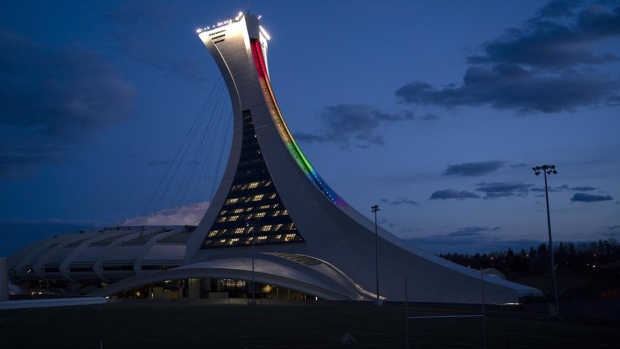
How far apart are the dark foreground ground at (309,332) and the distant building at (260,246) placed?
49.4 feet

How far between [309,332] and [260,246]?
105ft

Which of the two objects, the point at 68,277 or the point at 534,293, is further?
the point at 68,277

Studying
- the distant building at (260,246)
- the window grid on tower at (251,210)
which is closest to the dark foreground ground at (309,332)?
the distant building at (260,246)

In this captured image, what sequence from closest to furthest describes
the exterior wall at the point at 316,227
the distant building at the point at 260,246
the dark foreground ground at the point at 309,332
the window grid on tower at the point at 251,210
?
1. the dark foreground ground at the point at 309,332
2. the exterior wall at the point at 316,227
3. the distant building at the point at 260,246
4. the window grid on tower at the point at 251,210

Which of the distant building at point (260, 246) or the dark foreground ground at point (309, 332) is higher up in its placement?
the distant building at point (260, 246)

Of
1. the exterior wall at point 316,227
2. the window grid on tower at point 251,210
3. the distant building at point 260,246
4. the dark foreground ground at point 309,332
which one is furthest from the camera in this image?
the window grid on tower at point 251,210

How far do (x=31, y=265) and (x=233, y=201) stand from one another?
2528 centimetres

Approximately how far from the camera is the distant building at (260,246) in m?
45.4

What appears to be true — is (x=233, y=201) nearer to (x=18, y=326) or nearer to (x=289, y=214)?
(x=289, y=214)

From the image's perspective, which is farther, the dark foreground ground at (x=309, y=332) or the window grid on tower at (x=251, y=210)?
the window grid on tower at (x=251, y=210)

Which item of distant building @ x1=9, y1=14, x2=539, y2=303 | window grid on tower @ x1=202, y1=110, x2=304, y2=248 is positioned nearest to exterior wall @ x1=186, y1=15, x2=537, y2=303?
distant building @ x1=9, y1=14, x2=539, y2=303

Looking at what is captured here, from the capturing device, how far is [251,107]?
56.7 m

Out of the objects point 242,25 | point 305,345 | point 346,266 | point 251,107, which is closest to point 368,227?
point 346,266

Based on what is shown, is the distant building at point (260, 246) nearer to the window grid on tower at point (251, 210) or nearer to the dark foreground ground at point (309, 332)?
the window grid on tower at point (251, 210)
